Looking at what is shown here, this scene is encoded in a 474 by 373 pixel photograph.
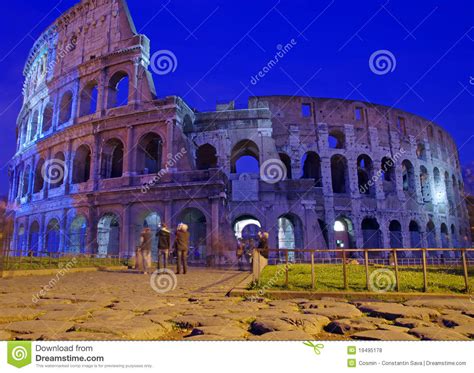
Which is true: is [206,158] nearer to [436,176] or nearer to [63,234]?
[63,234]

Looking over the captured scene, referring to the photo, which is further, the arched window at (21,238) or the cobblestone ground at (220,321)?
the arched window at (21,238)

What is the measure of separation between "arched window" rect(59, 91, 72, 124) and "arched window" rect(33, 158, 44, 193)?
127 inches

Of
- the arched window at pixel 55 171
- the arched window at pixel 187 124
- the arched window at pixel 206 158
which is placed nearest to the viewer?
the arched window at pixel 187 124

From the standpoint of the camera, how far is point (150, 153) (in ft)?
75.1

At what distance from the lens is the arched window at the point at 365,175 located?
24.8m

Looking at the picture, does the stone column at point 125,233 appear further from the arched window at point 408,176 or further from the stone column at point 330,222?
the arched window at point 408,176

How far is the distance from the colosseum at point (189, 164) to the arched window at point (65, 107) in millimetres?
87

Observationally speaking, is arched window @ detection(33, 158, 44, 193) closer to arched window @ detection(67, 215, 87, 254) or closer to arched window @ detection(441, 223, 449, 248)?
arched window @ detection(67, 215, 87, 254)

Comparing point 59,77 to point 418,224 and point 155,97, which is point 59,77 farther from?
point 418,224

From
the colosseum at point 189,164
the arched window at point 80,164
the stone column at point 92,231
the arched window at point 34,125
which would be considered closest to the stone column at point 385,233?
the colosseum at point 189,164

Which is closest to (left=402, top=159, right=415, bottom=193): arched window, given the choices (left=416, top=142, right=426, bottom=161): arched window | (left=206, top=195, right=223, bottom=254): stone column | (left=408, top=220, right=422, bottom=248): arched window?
(left=416, top=142, right=426, bottom=161): arched window

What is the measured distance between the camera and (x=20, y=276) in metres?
8.63

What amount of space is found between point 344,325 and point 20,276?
28.2 ft
